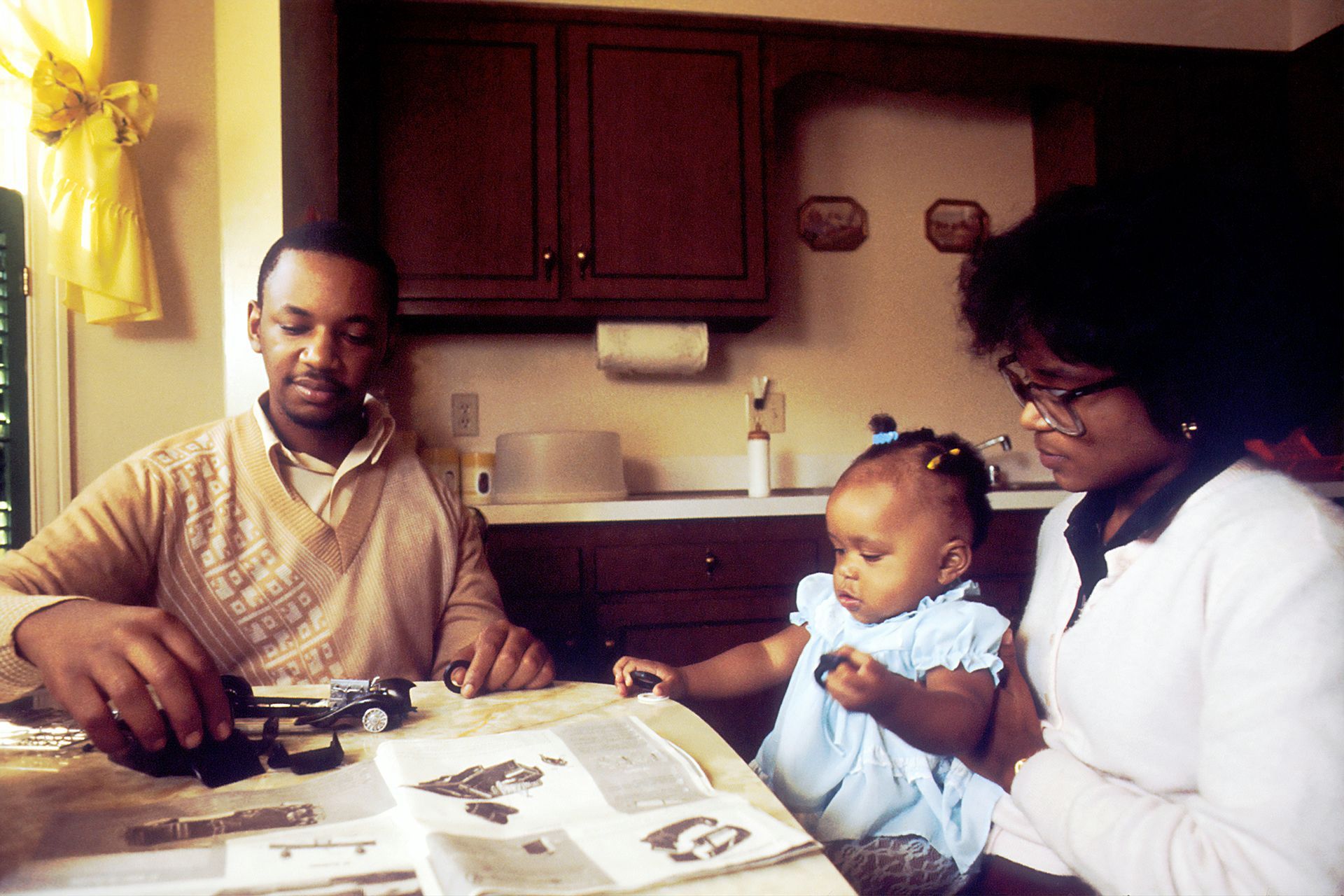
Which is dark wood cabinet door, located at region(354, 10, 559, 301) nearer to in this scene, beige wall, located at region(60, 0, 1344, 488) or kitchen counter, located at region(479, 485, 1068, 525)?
beige wall, located at region(60, 0, 1344, 488)

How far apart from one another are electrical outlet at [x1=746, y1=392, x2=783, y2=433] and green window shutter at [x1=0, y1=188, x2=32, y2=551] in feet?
6.70

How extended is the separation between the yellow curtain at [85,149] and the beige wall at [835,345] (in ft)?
3.19

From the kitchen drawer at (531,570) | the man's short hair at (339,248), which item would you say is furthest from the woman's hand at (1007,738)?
the kitchen drawer at (531,570)

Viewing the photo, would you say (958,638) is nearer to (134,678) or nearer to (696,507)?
(134,678)

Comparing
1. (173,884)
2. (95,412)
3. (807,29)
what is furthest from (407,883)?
(807,29)

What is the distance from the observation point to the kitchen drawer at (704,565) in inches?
90.4

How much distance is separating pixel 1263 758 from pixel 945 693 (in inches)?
14.7

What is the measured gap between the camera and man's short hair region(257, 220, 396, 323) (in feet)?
4.48

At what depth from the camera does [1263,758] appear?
0.61m

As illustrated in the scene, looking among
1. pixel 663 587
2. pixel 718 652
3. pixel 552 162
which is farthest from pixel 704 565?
pixel 552 162

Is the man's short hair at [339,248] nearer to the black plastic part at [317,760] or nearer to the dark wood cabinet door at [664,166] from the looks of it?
the black plastic part at [317,760]

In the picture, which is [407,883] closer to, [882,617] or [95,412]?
[882,617]

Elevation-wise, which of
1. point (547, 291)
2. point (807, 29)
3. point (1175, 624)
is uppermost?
point (807, 29)

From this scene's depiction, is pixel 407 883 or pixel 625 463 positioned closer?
pixel 407 883
